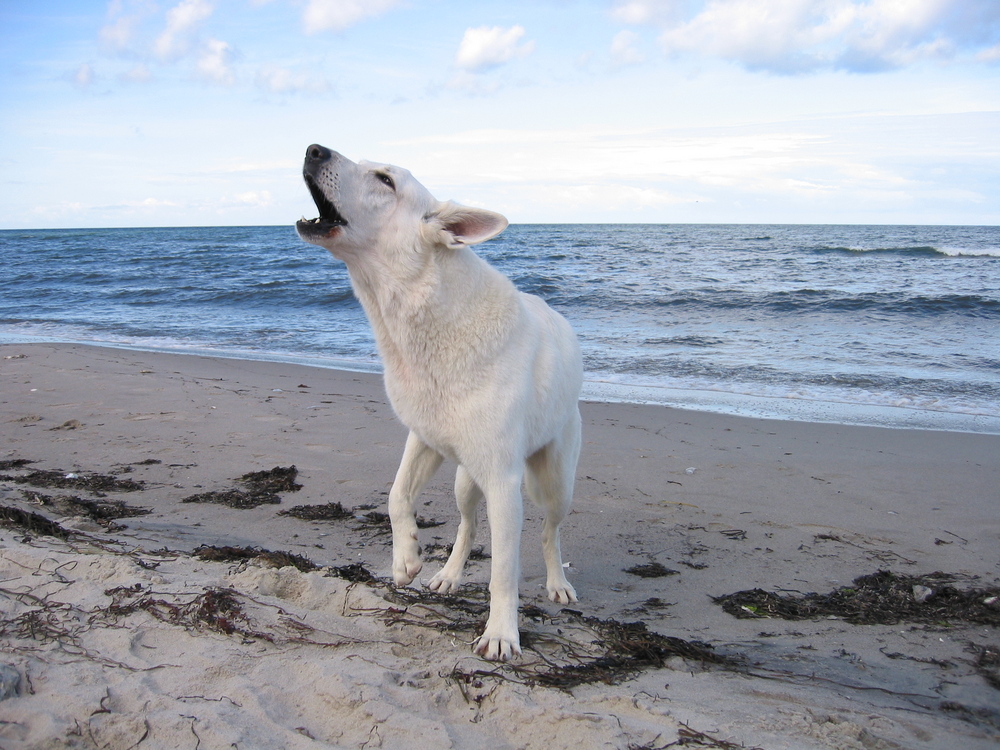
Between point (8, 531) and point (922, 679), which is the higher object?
point (8, 531)

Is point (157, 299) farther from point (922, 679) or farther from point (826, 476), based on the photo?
point (922, 679)

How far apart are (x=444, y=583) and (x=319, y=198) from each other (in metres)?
2.09

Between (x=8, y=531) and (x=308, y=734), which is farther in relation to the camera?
(x=8, y=531)

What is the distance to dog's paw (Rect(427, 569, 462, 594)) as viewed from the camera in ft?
13.0

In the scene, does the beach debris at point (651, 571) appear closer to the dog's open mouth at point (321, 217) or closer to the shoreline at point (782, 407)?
the dog's open mouth at point (321, 217)

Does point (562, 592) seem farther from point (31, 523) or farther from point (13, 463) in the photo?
point (13, 463)

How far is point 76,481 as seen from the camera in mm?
5352

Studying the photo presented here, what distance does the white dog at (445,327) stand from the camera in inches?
130

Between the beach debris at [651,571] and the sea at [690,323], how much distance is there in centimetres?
458

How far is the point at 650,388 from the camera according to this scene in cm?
1020

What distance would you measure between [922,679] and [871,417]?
19.2 ft

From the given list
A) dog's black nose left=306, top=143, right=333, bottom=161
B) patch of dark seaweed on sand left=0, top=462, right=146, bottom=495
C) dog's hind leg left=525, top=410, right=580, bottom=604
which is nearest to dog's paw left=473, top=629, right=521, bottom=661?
dog's hind leg left=525, top=410, right=580, bottom=604

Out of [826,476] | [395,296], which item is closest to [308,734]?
[395,296]

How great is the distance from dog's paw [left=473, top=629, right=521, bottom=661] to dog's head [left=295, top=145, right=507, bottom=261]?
1.71 meters
